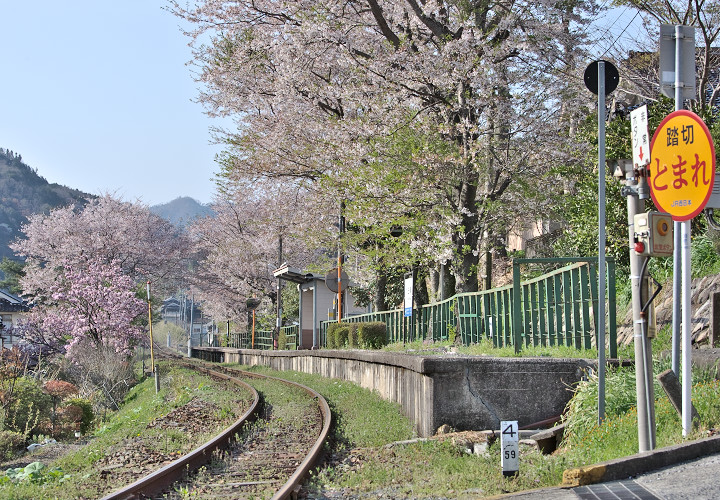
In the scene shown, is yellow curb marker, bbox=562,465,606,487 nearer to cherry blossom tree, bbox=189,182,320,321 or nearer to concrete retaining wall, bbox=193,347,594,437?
concrete retaining wall, bbox=193,347,594,437

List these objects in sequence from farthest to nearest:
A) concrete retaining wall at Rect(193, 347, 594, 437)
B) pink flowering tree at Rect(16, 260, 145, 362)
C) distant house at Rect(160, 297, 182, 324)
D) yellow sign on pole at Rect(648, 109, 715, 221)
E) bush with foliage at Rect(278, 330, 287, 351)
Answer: distant house at Rect(160, 297, 182, 324) → pink flowering tree at Rect(16, 260, 145, 362) → bush with foliage at Rect(278, 330, 287, 351) → concrete retaining wall at Rect(193, 347, 594, 437) → yellow sign on pole at Rect(648, 109, 715, 221)

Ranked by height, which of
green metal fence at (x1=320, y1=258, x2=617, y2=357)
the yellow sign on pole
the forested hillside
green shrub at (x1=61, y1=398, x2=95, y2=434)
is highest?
the forested hillside

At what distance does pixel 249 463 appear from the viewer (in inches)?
350

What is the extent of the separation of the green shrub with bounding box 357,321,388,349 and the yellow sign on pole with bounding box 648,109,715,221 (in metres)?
15.7

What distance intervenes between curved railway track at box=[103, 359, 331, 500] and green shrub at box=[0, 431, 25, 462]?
428 cm

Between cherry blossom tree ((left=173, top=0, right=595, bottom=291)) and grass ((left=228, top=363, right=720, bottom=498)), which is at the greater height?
cherry blossom tree ((left=173, top=0, right=595, bottom=291))

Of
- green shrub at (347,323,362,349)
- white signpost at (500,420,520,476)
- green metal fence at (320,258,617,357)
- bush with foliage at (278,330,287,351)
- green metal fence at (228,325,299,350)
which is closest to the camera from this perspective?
white signpost at (500,420,520,476)

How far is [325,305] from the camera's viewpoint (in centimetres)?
3500

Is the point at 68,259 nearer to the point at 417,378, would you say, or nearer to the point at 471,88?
the point at 471,88

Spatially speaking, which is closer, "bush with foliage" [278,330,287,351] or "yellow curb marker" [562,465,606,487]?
"yellow curb marker" [562,465,606,487]

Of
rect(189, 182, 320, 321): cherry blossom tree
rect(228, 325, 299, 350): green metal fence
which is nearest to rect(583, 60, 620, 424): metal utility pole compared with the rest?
rect(228, 325, 299, 350): green metal fence

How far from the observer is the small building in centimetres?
3162

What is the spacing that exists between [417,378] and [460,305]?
544cm

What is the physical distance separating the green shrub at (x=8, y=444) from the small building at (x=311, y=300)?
16.0 m
